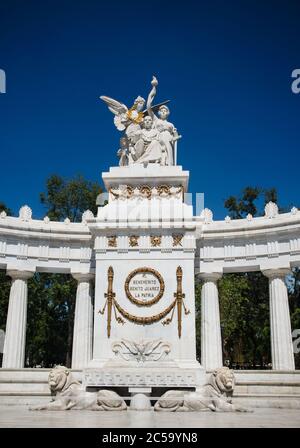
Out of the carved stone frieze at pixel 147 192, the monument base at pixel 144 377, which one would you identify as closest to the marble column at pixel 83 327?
the carved stone frieze at pixel 147 192

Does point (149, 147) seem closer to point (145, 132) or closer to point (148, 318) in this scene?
point (145, 132)

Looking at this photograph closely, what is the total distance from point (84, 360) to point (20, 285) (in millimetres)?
6757

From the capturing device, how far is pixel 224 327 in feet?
188

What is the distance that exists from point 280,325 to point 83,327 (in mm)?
13173

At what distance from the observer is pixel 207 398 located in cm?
2205

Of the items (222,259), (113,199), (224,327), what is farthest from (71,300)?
(113,199)

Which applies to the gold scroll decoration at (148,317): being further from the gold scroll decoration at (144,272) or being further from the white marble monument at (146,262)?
the gold scroll decoration at (144,272)

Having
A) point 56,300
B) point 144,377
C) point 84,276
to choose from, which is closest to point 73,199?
point 56,300

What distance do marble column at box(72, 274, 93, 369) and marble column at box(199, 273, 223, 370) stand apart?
7773 millimetres

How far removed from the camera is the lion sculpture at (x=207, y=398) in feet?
70.4

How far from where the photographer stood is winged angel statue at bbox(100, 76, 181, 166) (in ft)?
102

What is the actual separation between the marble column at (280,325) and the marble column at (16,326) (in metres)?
16.6

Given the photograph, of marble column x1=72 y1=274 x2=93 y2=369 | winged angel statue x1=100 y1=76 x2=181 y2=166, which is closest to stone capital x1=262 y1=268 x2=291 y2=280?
winged angel statue x1=100 y1=76 x2=181 y2=166

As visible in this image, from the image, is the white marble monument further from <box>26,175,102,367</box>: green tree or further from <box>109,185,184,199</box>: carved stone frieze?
<box>26,175,102,367</box>: green tree
